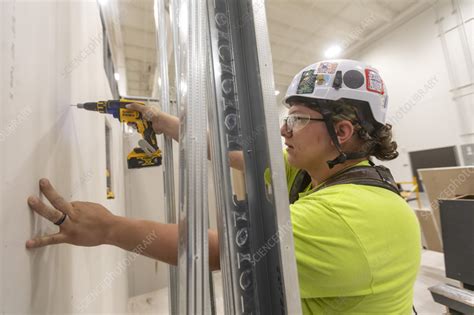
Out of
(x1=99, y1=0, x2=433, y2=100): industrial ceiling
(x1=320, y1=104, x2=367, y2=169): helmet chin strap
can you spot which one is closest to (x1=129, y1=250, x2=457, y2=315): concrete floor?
(x1=320, y1=104, x2=367, y2=169): helmet chin strap

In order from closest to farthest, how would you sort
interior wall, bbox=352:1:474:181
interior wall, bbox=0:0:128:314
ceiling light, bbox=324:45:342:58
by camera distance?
1. interior wall, bbox=0:0:128:314
2. interior wall, bbox=352:1:474:181
3. ceiling light, bbox=324:45:342:58

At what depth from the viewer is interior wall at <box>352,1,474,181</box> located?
4301mm

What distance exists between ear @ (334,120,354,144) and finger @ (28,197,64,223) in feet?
2.93

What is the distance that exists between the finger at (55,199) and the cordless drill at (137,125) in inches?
17.0

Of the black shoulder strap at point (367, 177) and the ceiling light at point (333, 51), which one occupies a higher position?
the ceiling light at point (333, 51)

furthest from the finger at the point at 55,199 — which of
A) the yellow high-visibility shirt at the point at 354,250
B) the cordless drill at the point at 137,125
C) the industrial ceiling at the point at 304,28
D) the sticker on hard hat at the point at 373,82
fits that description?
the industrial ceiling at the point at 304,28

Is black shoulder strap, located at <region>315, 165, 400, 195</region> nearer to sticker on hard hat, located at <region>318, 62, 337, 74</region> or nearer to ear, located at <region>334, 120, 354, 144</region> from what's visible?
ear, located at <region>334, 120, 354, 144</region>

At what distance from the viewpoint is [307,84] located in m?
0.98

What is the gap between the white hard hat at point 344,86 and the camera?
958mm

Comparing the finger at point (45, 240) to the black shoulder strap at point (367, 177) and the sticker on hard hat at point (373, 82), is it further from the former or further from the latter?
the sticker on hard hat at point (373, 82)

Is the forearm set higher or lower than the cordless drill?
lower

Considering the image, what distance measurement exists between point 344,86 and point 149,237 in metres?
0.84

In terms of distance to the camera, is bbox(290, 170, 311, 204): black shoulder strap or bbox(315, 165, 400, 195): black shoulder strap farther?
bbox(290, 170, 311, 204): black shoulder strap

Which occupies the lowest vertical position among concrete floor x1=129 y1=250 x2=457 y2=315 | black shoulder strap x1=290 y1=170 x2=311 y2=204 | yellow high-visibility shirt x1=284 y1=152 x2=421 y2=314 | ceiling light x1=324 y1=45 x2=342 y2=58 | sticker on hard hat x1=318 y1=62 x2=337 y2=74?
concrete floor x1=129 y1=250 x2=457 y2=315
